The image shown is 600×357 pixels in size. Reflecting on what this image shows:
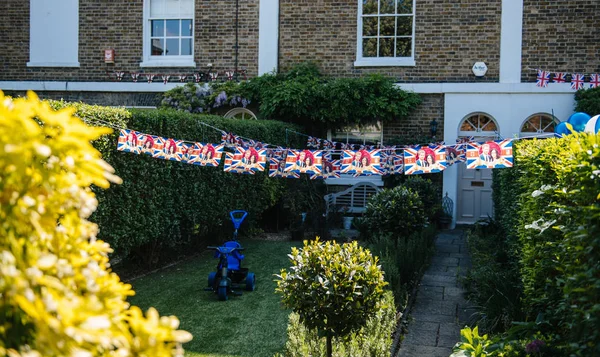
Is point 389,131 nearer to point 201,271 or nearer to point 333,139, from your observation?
point 333,139

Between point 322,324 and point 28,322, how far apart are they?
3267 mm

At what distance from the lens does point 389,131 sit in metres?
15.0

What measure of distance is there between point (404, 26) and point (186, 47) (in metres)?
5.63

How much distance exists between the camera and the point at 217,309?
7.05 meters

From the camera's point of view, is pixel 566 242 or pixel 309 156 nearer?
pixel 566 242

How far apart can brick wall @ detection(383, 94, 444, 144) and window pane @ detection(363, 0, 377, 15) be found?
248 centimetres

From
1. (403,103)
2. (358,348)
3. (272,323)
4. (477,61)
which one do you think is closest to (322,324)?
(358,348)

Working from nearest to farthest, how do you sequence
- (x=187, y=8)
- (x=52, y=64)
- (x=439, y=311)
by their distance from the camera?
(x=439, y=311) → (x=187, y=8) → (x=52, y=64)

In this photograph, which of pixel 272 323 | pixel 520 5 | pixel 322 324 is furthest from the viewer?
pixel 520 5

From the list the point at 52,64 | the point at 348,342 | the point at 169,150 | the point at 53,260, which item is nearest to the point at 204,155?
the point at 169,150

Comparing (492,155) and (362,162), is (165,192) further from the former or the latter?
(492,155)

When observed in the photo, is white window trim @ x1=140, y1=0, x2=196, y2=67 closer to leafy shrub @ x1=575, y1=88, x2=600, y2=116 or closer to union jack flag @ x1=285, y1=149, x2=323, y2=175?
union jack flag @ x1=285, y1=149, x2=323, y2=175

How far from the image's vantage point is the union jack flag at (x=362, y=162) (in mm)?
8875

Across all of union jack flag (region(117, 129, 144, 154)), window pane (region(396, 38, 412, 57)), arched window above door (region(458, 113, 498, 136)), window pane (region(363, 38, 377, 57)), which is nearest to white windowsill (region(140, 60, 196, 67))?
window pane (region(363, 38, 377, 57))
